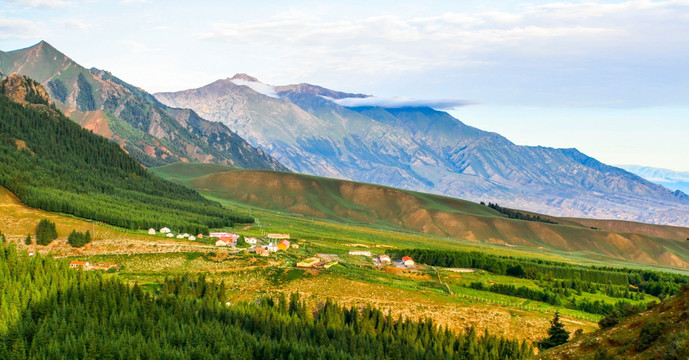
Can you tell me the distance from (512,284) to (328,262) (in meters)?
52.4

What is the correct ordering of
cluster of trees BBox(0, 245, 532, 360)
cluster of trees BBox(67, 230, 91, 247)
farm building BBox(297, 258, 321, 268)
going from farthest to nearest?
cluster of trees BBox(67, 230, 91, 247), farm building BBox(297, 258, 321, 268), cluster of trees BBox(0, 245, 532, 360)

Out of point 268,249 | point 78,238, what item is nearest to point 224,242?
point 268,249

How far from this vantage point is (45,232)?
153750 millimetres

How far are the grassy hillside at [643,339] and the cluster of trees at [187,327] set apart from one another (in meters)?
45.8

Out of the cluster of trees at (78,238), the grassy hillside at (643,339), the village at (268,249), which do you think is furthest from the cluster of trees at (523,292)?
the cluster of trees at (78,238)

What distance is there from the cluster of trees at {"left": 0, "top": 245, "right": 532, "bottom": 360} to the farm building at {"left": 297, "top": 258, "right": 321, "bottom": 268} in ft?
92.0

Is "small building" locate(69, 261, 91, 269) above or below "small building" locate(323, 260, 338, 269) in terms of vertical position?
below

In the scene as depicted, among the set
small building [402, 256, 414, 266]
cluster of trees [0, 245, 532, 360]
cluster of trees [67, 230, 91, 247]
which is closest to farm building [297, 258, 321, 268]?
cluster of trees [0, 245, 532, 360]

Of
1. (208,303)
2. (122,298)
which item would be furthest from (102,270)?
(208,303)

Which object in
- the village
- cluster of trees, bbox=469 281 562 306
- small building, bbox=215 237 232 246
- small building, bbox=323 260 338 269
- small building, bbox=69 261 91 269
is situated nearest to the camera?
small building, bbox=69 261 91 269

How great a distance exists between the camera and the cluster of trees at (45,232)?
500 ft

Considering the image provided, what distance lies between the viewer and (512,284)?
15850cm

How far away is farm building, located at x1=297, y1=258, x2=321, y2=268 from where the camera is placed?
150m

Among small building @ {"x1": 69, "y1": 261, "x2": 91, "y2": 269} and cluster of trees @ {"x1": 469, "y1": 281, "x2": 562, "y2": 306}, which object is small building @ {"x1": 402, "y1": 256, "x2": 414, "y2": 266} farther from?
small building @ {"x1": 69, "y1": 261, "x2": 91, "y2": 269}
